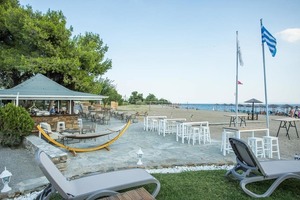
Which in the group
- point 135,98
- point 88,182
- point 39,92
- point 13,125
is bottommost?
point 88,182

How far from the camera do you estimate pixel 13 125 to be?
7055mm

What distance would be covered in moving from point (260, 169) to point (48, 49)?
1430 centimetres

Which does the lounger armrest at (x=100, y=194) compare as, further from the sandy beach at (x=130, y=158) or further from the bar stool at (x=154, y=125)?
the bar stool at (x=154, y=125)

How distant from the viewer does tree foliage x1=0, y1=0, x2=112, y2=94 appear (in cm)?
1348

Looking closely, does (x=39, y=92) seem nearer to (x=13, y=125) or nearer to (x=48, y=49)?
(x=13, y=125)

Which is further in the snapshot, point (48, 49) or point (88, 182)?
point (48, 49)

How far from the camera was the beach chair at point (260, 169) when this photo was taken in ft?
11.4

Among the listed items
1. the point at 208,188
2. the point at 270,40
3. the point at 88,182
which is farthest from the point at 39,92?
the point at 270,40

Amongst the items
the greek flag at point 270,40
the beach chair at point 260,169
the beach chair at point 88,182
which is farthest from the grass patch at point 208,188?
the greek flag at point 270,40

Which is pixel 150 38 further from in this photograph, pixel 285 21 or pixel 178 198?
pixel 178 198

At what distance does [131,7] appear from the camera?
49.1 feet

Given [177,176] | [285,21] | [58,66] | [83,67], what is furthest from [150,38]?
[177,176]

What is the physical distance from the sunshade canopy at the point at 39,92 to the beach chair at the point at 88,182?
27.4 ft

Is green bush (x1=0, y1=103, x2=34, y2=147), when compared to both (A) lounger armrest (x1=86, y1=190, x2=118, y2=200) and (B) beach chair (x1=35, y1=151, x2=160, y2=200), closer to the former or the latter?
(B) beach chair (x1=35, y1=151, x2=160, y2=200)
